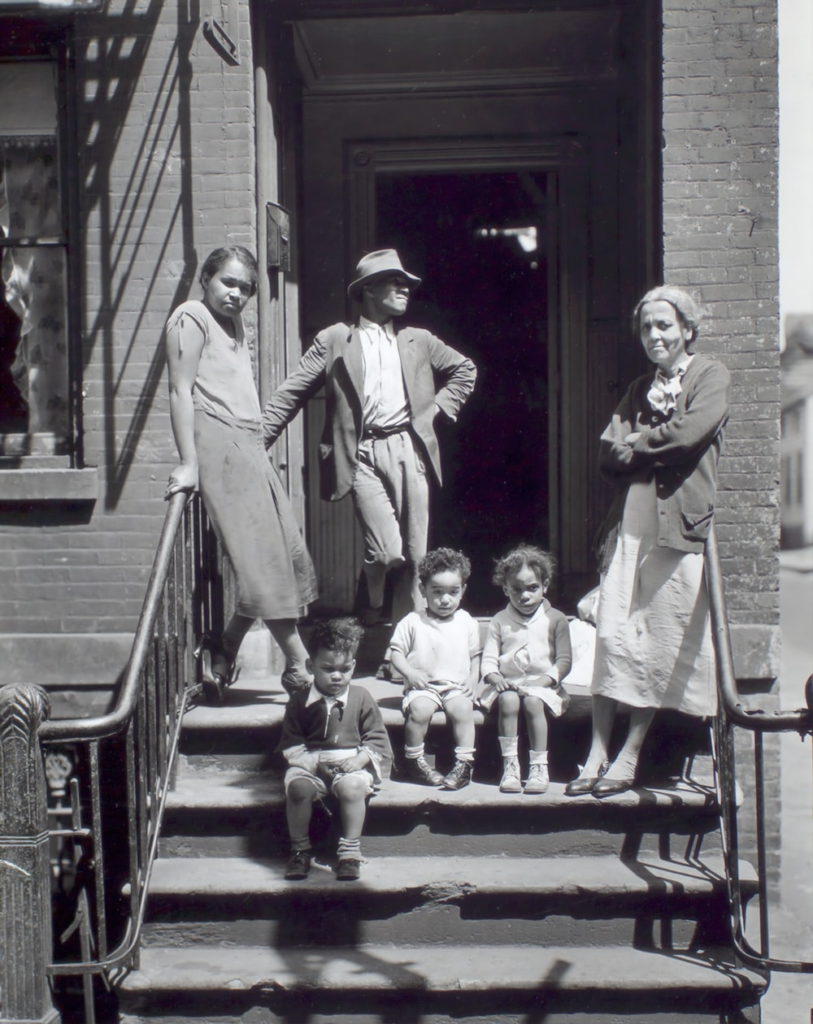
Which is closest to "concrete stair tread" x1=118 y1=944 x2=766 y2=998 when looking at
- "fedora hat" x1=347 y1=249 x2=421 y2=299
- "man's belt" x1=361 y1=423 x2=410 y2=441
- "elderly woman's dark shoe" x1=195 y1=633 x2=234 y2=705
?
"elderly woman's dark shoe" x1=195 y1=633 x2=234 y2=705

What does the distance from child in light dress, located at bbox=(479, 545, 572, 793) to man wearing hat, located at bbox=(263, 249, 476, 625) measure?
623mm

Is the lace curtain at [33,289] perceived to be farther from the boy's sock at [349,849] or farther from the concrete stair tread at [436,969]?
the concrete stair tread at [436,969]

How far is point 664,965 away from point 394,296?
2.97 meters

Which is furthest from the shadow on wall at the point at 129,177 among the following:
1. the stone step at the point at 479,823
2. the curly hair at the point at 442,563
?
the stone step at the point at 479,823

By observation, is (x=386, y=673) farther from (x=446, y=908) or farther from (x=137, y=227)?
(x=137, y=227)

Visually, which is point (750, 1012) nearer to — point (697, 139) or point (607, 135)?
point (697, 139)

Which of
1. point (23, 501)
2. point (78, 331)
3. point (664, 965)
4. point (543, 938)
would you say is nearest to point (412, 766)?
point (543, 938)

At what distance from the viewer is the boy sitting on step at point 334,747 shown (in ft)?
13.4

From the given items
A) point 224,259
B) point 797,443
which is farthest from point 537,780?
point 797,443

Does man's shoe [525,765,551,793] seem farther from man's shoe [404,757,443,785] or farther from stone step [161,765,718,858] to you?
man's shoe [404,757,443,785]

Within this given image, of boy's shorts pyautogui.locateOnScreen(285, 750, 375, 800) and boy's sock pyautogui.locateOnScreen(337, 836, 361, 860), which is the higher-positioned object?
boy's shorts pyautogui.locateOnScreen(285, 750, 375, 800)

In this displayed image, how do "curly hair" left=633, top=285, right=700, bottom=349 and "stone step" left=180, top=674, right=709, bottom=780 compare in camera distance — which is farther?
"stone step" left=180, top=674, right=709, bottom=780

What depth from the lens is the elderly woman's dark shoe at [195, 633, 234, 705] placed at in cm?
496

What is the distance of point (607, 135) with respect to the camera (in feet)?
22.5
